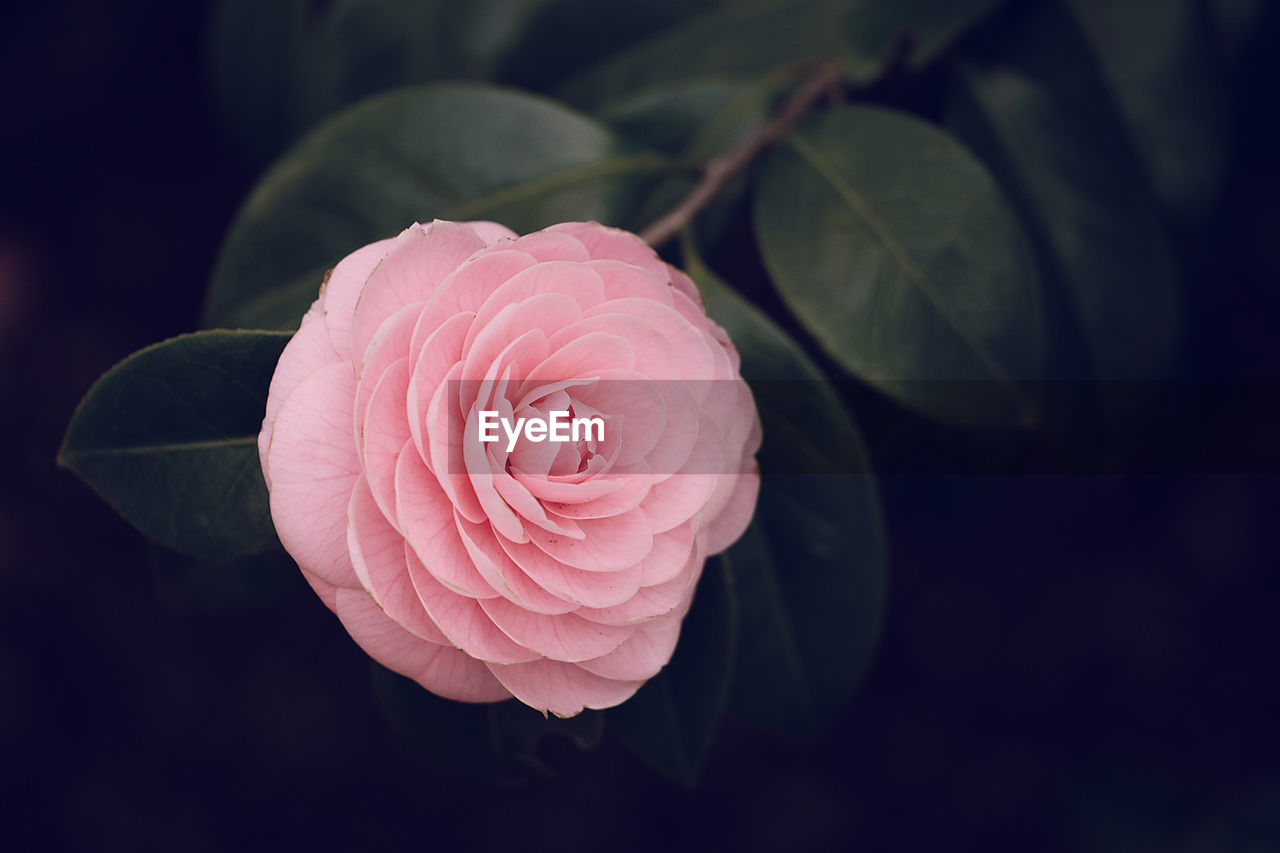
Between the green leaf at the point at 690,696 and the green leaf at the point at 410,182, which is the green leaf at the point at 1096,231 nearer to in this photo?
the green leaf at the point at 410,182

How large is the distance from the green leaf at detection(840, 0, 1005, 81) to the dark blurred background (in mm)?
720

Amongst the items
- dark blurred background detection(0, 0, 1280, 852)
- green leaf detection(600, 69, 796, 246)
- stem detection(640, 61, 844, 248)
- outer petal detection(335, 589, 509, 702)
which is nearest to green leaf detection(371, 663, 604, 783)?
outer petal detection(335, 589, 509, 702)

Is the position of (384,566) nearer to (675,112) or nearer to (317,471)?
(317,471)

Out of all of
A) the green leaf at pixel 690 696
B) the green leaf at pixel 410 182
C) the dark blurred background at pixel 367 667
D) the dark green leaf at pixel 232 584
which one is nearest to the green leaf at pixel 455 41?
the green leaf at pixel 410 182

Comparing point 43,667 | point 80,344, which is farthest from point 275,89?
point 43,667

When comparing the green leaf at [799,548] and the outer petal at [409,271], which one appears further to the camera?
the green leaf at [799,548]

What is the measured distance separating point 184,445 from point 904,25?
729 mm

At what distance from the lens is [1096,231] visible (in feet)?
2.98

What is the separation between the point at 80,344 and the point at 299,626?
60 centimetres

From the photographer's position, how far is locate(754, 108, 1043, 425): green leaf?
2.31 feet

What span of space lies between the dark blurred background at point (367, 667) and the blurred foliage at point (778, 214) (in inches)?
17.2

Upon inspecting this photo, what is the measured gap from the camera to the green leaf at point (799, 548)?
0.71m

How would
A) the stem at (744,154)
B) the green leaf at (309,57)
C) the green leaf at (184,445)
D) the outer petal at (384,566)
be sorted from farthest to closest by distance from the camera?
the green leaf at (309,57) → the stem at (744,154) → the green leaf at (184,445) → the outer petal at (384,566)

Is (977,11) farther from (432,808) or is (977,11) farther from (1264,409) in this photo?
(432,808)
